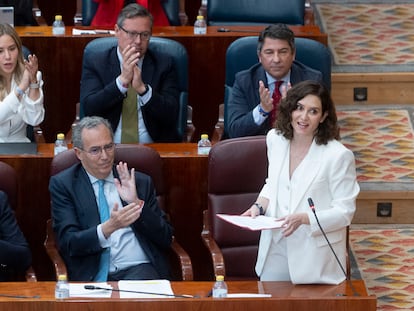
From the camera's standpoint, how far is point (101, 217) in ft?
12.3

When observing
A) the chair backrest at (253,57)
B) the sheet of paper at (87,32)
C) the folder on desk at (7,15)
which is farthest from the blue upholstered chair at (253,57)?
the folder on desk at (7,15)

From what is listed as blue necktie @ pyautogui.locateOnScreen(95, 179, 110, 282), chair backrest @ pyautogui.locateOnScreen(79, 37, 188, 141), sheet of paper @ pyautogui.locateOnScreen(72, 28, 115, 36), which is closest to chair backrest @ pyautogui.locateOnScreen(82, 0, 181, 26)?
sheet of paper @ pyautogui.locateOnScreen(72, 28, 115, 36)

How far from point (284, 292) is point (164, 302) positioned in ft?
1.22

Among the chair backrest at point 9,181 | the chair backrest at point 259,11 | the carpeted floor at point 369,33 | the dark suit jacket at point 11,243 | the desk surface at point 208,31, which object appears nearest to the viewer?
the dark suit jacket at point 11,243

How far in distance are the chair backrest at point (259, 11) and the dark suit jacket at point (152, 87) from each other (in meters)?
0.83

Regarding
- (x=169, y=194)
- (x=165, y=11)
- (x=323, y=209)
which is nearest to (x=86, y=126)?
(x=169, y=194)

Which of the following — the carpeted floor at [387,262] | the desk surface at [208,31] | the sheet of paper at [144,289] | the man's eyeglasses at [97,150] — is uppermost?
the desk surface at [208,31]

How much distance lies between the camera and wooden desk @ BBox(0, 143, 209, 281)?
13.3 feet

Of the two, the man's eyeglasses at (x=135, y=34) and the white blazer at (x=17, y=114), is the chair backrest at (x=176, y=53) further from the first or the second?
the white blazer at (x=17, y=114)

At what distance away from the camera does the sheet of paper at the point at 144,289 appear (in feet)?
10.8

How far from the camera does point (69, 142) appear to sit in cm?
436

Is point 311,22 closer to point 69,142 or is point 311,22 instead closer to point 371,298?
point 69,142

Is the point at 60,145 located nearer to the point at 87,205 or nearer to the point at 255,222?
the point at 87,205

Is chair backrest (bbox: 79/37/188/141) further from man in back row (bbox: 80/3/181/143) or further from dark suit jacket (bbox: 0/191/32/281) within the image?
dark suit jacket (bbox: 0/191/32/281)
